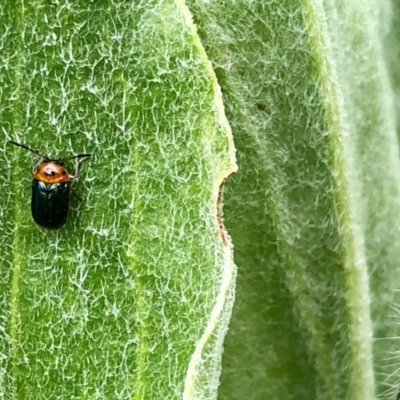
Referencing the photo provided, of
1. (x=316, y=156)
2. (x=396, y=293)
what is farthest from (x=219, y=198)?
(x=396, y=293)

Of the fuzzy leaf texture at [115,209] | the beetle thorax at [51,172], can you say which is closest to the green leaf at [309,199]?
the fuzzy leaf texture at [115,209]

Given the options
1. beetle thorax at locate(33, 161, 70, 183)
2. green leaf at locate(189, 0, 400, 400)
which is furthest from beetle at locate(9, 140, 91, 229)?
green leaf at locate(189, 0, 400, 400)

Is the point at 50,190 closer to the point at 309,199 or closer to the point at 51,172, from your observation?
the point at 51,172

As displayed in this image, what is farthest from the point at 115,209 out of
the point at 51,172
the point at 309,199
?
the point at 309,199

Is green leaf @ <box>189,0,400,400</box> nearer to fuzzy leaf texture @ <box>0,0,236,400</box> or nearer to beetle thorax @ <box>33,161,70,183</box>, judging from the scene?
fuzzy leaf texture @ <box>0,0,236,400</box>

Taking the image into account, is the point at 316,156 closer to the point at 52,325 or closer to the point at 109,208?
the point at 109,208
